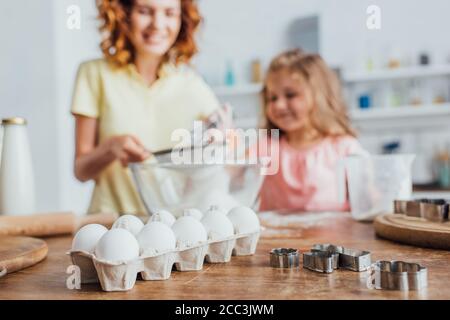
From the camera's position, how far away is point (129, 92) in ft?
4.28

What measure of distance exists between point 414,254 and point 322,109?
1146mm

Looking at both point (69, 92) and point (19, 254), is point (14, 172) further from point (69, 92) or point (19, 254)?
point (69, 92)

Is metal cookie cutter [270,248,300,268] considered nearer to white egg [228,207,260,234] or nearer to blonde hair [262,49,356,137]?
white egg [228,207,260,234]

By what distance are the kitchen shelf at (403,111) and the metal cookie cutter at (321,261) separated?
1698mm

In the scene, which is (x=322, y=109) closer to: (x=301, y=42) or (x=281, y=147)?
(x=281, y=147)

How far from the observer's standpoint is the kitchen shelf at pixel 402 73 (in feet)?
6.52

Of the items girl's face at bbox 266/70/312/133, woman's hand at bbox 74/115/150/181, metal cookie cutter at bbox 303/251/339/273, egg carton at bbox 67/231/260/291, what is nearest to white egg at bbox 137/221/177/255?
egg carton at bbox 67/231/260/291

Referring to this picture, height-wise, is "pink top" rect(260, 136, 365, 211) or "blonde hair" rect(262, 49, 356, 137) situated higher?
"blonde hair" rect(262, 49, 356, 137)

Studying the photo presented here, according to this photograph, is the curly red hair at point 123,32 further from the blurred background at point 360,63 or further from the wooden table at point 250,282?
the wooden table at point 250,282

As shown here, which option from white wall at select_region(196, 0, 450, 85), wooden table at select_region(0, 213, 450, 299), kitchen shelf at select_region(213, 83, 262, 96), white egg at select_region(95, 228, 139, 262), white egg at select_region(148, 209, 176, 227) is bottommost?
wooden table at select_region(0, 213, 450, 299)

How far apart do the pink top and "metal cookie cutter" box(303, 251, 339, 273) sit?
0.92 metres

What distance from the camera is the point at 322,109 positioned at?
1600 mm

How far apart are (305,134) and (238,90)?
595mm

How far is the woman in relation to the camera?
124cm
